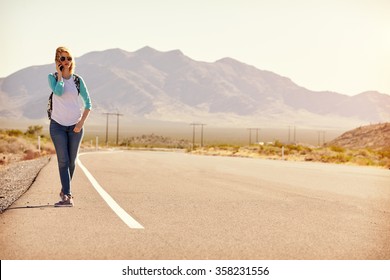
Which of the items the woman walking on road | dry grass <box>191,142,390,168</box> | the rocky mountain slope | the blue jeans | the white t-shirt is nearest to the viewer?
the woman walking on road

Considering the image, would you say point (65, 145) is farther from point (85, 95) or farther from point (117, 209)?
point (117, 209)

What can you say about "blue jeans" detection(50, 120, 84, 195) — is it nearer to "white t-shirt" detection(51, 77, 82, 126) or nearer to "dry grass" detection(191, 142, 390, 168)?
"white t-shirt" detection(51, 77, 82, 126)

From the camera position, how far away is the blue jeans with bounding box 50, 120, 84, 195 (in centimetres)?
684

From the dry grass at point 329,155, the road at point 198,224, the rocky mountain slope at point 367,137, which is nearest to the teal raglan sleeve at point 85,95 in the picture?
the road at point 198,224

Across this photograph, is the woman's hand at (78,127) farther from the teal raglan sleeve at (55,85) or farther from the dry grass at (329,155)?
the dry grass at (329,155)

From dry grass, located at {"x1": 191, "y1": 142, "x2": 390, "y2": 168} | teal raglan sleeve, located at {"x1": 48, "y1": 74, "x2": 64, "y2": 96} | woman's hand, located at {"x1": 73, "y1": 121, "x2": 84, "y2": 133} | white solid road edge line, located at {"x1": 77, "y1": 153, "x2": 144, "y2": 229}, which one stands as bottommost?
dry grass, located at {"x1": 191, "y1": 142, "x2": 390, "y2": 168}

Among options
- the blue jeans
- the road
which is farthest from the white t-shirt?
the road

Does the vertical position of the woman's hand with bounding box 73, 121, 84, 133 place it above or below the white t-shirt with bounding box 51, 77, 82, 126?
below

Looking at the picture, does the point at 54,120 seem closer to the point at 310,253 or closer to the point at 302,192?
the point at 310,253

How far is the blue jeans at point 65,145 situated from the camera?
22.4 feet

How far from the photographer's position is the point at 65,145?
6.95 metres

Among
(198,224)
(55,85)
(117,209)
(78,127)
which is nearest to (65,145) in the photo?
(78,127)

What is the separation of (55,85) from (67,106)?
44cm
